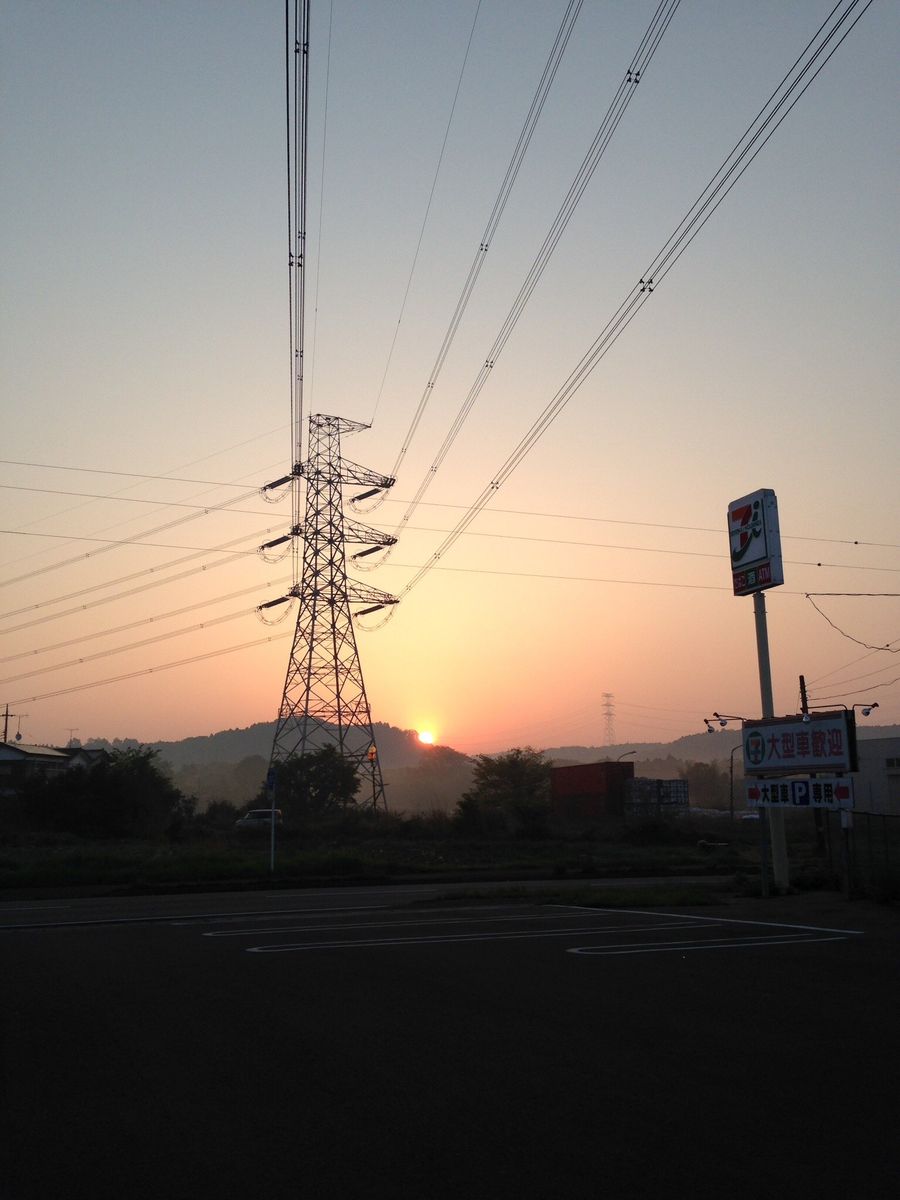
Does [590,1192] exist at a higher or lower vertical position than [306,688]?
lower

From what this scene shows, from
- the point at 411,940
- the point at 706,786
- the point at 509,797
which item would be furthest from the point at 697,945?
the point at 706,786

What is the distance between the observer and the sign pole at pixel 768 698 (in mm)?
21469

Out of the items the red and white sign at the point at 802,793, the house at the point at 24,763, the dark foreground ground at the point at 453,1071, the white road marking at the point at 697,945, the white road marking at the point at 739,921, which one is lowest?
the white road marking at the point at 739,921

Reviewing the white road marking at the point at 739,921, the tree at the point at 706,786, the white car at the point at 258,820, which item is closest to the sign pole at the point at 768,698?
the white road marking at the point at 739,921

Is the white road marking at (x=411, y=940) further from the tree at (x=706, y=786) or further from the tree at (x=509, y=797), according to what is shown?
the tree at (x=706, y=786)

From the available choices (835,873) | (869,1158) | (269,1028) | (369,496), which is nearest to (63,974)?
(269,1028)

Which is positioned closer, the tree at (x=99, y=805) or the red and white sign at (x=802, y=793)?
the red and white sign at (x=802, y=793)

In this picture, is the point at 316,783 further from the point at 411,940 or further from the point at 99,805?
the point at 411,940

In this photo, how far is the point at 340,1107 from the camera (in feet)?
19.3

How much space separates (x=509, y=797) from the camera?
73000mm

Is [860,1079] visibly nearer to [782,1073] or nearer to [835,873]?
[782,1073]

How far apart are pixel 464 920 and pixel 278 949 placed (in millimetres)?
4772

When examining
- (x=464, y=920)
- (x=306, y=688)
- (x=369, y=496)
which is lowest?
(x=464, y=920)

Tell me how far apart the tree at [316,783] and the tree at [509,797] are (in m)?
7.25
